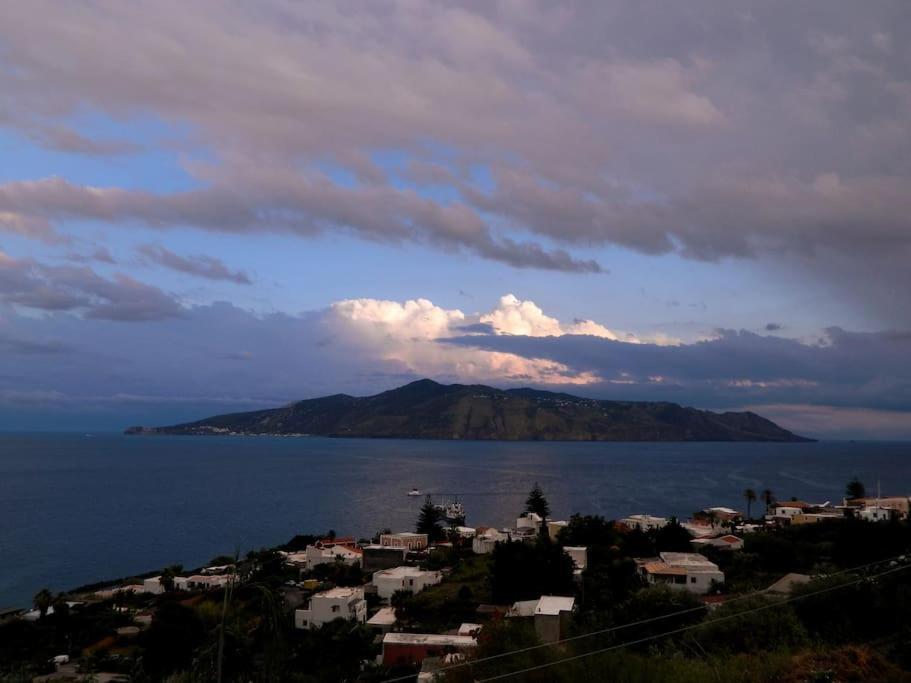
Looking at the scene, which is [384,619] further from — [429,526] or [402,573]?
[429,526]

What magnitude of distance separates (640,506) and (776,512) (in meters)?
19.2

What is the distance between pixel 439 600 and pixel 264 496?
54.0 m

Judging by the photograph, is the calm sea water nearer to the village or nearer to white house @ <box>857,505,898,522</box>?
the village

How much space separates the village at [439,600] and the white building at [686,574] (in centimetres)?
5

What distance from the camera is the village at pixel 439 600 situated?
13.2 meters

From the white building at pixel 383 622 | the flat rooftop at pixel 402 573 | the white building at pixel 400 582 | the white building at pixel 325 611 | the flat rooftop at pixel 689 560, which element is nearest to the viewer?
the white building at pixel 383 622

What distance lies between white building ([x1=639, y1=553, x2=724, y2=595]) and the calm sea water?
26.7m

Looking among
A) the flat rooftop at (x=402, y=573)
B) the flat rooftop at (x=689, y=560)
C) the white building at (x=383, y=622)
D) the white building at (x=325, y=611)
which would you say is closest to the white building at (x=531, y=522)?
the flat rooftop at (x=689, y=560)

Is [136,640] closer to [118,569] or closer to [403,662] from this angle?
[403,662]

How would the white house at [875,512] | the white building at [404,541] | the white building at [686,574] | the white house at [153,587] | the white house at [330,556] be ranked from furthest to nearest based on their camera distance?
the white building at [404,541] → the white house at [875,512] → the white house at [330,556] → the white house at [153,587] → the white building at [686,574]

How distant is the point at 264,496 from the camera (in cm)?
7419

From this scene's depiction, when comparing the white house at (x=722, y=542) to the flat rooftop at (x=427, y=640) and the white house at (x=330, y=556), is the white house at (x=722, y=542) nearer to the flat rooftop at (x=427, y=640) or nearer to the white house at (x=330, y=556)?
the white house at (x=330, y=556)

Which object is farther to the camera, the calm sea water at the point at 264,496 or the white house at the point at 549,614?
the calm sea water at the point at 264,496

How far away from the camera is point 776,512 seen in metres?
45.8
